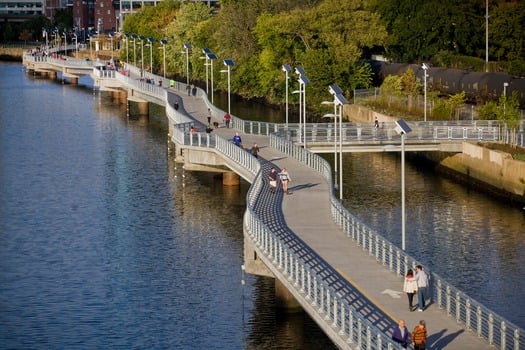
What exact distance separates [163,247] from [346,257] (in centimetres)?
1728

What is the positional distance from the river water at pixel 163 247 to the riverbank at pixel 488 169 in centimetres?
138

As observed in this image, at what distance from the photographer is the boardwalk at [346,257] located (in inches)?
1443

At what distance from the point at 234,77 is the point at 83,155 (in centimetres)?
4203

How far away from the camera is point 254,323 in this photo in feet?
155

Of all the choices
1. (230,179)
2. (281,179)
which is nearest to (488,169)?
(230,179)

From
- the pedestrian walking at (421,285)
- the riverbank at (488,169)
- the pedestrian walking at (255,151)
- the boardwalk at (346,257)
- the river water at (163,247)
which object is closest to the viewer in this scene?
the boardwalk at (346,257)

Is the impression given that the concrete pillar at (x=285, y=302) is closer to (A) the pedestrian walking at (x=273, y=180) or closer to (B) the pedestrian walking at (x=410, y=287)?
(B) the pedestrian walking at (x=410, y=287)

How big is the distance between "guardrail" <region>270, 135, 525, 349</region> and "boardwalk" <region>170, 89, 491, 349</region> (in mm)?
257

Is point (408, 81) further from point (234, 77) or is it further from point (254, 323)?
point (254, 323)

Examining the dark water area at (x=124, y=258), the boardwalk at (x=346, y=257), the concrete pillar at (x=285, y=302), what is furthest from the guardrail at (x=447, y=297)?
the dark water area at (x=124, y=258)

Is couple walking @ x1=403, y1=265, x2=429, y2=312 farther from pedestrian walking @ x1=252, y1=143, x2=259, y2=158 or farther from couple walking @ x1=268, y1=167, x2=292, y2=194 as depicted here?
pedestrian walking @ x1=252, y1=143, x2=259, y2=158

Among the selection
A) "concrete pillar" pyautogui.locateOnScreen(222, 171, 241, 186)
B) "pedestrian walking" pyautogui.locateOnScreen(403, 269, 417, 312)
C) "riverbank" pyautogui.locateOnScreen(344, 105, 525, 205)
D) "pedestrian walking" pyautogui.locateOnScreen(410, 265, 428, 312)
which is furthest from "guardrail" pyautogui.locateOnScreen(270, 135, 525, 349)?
"concrete pillar" pyautogui.locateOnScreen(222, 171, 241, 186)

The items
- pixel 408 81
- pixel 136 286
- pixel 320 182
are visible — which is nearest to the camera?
pixel 136 286

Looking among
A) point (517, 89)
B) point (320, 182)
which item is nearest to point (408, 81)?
point (517, 89)
